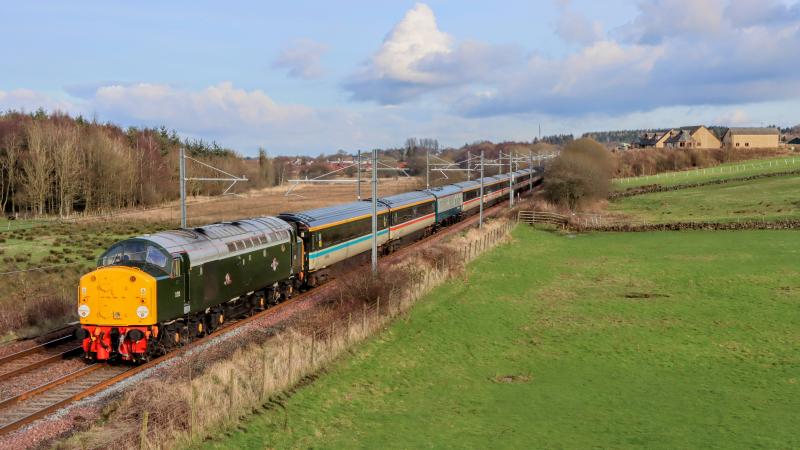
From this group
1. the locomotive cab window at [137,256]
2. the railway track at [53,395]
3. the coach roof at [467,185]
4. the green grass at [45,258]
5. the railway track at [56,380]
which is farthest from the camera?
the coach roof at [467,185]

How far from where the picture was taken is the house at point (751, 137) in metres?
182

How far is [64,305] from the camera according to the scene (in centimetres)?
2730

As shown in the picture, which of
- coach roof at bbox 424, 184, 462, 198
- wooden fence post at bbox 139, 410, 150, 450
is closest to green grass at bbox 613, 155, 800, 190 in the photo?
coach roof at bbox 424, 184, 462, 198

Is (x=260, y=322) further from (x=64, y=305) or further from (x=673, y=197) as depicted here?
(x=673, y=197)

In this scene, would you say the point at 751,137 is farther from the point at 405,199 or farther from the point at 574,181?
the point at 405,199

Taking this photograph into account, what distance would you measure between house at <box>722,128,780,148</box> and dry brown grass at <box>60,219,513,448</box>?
17588 cm

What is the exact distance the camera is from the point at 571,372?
22.5 m

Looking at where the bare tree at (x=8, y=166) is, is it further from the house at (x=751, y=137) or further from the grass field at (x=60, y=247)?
the house at (x=751, y=137)

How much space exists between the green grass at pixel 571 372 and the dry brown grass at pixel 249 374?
23.1 inches

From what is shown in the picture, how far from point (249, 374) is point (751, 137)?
7657 inches

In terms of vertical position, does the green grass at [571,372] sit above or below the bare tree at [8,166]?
below

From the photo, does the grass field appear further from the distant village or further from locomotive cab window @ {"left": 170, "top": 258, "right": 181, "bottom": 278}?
the distant village

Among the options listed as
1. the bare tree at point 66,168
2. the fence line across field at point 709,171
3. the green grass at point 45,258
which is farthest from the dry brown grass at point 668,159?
the green grass at point 45,258

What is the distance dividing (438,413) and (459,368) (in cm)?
463
